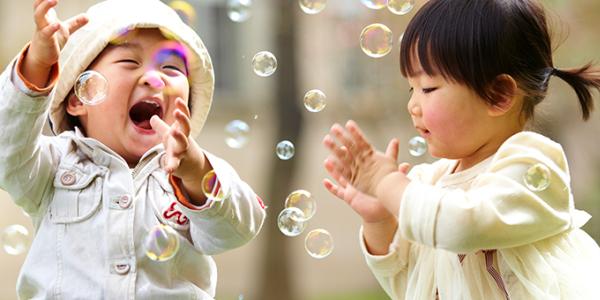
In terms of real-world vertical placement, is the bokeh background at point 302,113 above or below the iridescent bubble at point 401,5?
below

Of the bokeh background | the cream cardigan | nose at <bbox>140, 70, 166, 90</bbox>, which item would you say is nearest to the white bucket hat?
nose at <bbox>140, 70, 166, 90</bbox>

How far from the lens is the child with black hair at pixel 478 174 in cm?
238

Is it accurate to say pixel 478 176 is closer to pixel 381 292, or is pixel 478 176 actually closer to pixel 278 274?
pixel 278 274

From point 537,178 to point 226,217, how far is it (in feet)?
2.41

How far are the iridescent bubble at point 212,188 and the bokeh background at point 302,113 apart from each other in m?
5.57

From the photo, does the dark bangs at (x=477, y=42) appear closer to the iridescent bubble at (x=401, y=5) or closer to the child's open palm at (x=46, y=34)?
the iridescent bubble at (x=401, y=5)

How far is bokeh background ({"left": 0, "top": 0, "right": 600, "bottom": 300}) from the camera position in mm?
8836

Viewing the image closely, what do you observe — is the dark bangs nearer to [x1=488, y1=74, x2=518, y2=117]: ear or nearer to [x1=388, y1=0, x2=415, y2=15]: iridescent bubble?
[x1=488, y1=74, x2=518, y2=117]: ear

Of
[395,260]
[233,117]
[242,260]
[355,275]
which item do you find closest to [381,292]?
[355,275]

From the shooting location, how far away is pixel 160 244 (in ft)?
8.30

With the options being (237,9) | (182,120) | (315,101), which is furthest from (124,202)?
(237,9)

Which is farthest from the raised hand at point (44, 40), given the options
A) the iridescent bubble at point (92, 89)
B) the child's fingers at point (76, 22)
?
the iridescent bubble at point (92, 89)

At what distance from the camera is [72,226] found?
2625mm

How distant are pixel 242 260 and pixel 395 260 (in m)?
8.25
